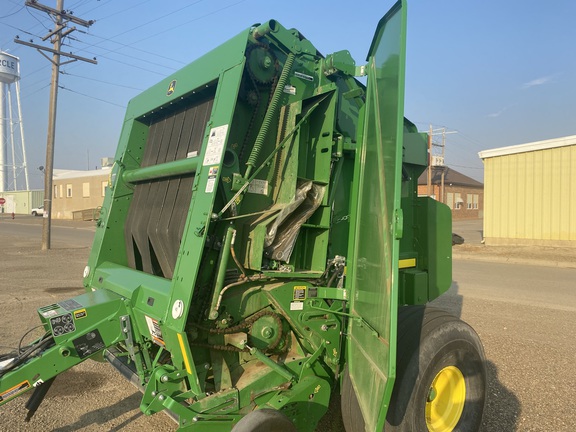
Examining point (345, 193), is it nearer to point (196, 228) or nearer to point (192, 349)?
point (196, 228)

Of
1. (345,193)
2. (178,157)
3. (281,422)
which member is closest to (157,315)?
(281,422)

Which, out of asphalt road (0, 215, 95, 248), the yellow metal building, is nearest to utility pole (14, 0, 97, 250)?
asphalt road (0, 215, 95, 248)

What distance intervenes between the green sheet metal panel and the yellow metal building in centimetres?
1528

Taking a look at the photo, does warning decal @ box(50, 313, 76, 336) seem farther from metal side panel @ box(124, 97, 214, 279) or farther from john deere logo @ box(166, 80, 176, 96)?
john deere logo @ box(166, 80, 176, 96)

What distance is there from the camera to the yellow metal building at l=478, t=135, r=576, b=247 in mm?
15102

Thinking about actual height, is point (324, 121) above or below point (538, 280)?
above

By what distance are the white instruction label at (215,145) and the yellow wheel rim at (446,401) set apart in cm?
201

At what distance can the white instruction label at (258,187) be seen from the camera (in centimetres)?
278

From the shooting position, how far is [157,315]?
2.59m

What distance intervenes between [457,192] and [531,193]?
27859mm

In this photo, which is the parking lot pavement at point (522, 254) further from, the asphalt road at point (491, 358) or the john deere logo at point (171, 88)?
the john deere logo at point (171, 88)

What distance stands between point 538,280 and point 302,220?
9532 mm

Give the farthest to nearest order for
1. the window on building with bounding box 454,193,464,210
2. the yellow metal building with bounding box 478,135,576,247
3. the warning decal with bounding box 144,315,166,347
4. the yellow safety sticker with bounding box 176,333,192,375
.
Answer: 1. the window on building with bounding box 454,193,464,210
2. the yellow metal building with bounding box 478,135,576,247
3. the warning decal with bounding box 144,315,166,347
4. the yellow safety sticker with bounding box 176,333,192,375

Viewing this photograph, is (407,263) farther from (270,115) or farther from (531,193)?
(531,193)
